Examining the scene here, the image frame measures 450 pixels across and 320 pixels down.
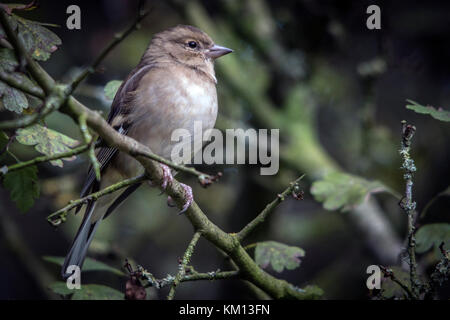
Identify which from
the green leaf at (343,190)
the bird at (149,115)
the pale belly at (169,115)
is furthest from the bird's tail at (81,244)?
the green leaf at (343,190)

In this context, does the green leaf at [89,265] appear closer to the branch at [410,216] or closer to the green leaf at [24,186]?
the green leaf at [24,186]

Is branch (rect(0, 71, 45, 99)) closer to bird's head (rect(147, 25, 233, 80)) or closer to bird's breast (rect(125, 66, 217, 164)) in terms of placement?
bird's breast (rect(125, 66, 217, 164))

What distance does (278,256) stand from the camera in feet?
8.78

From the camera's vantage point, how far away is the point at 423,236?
8.57 ft

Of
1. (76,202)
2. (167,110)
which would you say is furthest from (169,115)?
(76,202)

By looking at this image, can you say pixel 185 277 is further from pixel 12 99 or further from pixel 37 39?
pixel 37 39

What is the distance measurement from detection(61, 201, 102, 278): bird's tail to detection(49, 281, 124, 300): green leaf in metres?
0.30

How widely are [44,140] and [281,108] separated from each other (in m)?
3.25

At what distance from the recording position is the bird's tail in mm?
3016

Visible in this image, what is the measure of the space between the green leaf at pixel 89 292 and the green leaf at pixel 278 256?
2.57 ft

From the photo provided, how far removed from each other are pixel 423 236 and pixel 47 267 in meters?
3.43

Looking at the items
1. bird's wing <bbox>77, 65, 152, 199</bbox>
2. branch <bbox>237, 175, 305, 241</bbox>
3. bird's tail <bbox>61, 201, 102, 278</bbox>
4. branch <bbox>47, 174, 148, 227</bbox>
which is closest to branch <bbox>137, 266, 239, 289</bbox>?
branch <bbox>237, 175, 305, 241</bbox>
